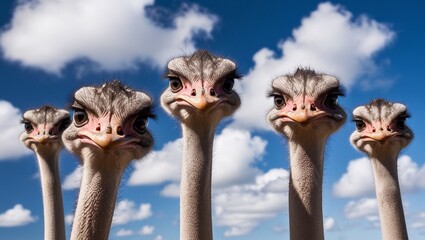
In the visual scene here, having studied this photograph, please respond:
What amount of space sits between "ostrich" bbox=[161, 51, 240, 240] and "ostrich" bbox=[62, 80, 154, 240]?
4.92 ft

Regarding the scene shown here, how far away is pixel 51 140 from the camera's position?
1402 cm

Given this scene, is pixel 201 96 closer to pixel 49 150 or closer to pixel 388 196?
pixel 388 196

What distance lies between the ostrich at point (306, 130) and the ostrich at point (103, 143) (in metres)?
2.26

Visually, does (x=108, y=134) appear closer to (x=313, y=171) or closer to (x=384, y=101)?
(x=313, y=171)

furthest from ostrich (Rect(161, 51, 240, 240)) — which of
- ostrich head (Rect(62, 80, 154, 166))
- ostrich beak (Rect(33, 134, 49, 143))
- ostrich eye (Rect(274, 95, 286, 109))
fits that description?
ostrich beak (Rect(33, 134, 49, 143))

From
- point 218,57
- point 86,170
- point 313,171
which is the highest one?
point 218,57

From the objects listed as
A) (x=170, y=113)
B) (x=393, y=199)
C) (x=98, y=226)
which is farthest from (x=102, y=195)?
(x=393, y=199)

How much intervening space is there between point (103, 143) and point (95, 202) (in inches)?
21.6

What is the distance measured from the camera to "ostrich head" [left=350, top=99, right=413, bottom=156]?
11.4 meters

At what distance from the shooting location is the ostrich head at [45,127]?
1398cm

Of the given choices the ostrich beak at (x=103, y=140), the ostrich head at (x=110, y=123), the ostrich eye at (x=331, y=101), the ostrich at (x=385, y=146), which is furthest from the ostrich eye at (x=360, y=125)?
the ostrich beak at (x=103, y=140)

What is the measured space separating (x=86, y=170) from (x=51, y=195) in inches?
263

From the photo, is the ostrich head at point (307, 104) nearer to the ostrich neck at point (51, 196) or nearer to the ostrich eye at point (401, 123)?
the ostrich eye at point (401, 123)

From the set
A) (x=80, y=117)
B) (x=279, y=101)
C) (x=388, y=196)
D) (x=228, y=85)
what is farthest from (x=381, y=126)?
(x=80, y=117)
